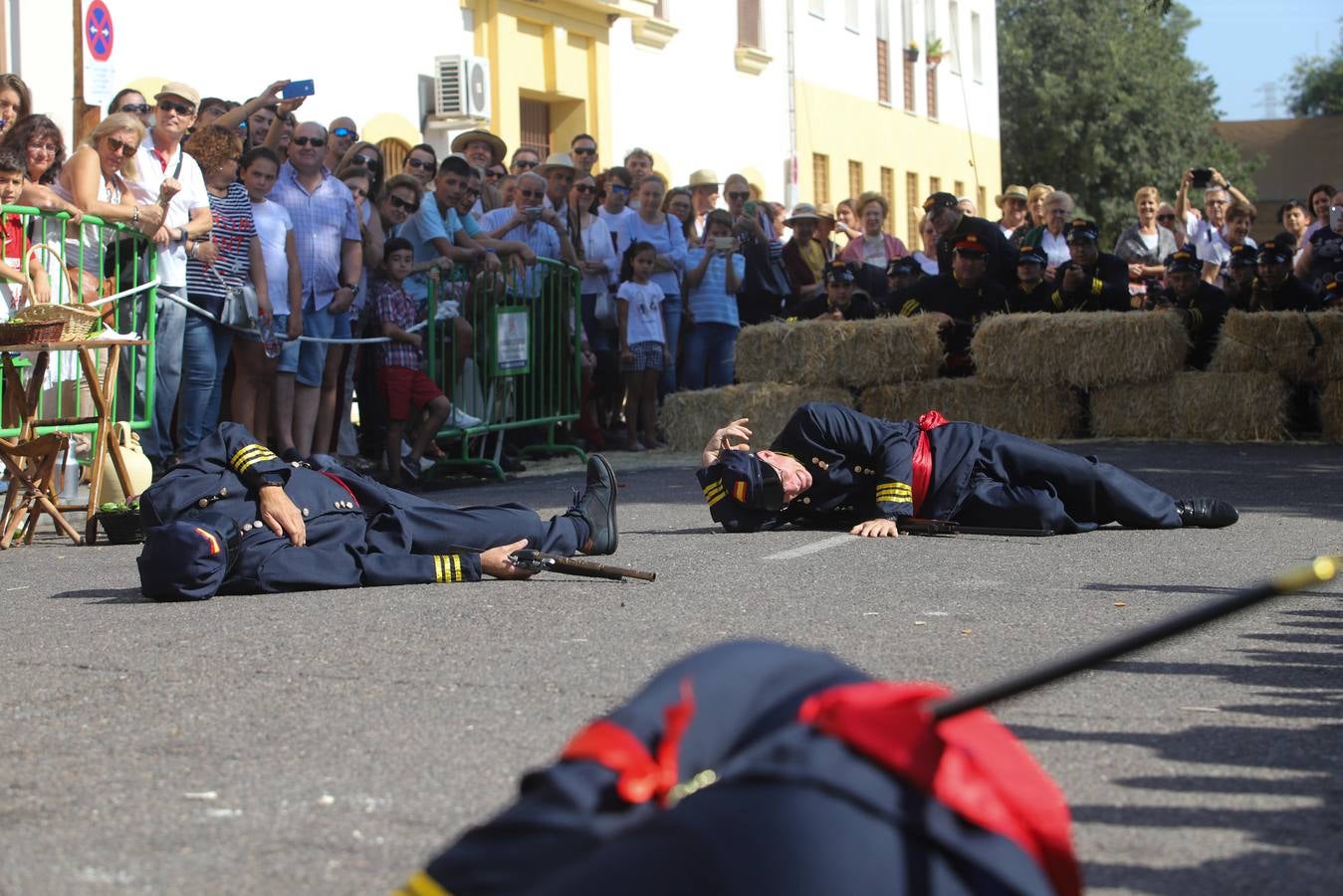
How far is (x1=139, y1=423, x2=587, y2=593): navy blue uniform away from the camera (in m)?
7.04

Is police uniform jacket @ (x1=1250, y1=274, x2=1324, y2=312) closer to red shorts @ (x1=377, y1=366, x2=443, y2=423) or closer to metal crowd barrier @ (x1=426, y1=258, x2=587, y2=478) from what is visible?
metal crowd barrier @ (x1=426, y1=258, x2=587, y2=478)

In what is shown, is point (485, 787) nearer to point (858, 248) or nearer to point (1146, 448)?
point (1146, 448)

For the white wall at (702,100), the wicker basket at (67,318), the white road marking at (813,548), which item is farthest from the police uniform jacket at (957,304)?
the white wall at (702,100)

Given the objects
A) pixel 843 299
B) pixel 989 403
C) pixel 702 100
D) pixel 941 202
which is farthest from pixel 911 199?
pixel 989 403

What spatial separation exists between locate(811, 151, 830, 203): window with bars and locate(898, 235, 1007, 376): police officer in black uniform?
61.7 ft

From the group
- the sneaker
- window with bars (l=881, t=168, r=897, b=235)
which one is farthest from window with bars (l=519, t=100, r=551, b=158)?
window with bars (l=881, t=168, r=897, b=235)

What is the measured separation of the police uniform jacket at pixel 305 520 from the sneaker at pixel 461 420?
18.5 feet

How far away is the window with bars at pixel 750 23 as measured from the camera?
32281 millimetres

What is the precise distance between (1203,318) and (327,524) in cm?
1059

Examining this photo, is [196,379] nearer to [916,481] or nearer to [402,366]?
[402,366]

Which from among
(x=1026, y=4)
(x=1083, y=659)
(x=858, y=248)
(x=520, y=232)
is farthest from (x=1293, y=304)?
(x=1026, y=4)

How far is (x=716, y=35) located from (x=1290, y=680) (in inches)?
1035

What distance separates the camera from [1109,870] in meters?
3.54

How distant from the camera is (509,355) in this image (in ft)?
45.8
